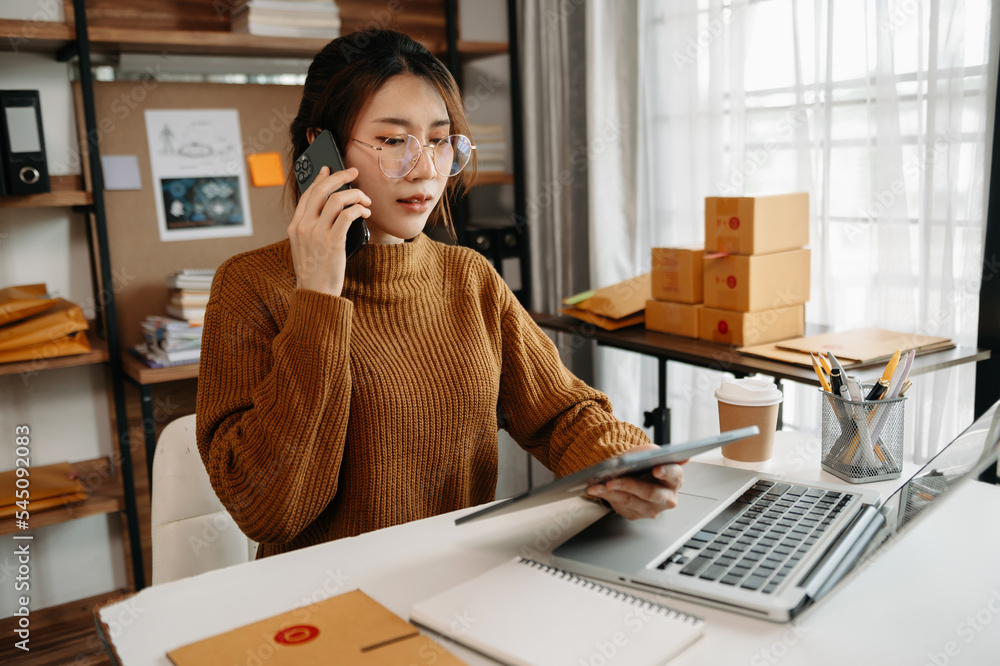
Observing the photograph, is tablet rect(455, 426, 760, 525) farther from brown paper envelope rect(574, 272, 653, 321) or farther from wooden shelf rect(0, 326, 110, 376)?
wooden shelf rect(0, 326, 110, 376)

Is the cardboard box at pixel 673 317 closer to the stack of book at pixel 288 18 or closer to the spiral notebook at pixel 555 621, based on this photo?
the stack of book at pixel 288 18

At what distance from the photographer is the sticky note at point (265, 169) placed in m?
2.59

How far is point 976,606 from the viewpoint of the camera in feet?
2.50

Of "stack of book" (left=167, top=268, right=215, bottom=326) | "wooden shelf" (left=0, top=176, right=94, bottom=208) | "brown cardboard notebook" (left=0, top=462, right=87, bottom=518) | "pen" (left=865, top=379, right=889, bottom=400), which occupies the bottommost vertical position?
"brown cardboard notebook" (left=0, top=462, right=87, bottom=518)

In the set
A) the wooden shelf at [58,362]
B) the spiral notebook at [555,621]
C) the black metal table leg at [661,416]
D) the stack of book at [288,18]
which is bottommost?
the black metal table leg at [661,416]

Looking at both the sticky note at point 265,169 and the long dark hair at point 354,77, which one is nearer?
the long dark hair at point 354,77

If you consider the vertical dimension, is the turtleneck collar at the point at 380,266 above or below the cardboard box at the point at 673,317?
above

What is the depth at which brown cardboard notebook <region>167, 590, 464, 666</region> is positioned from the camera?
69cm

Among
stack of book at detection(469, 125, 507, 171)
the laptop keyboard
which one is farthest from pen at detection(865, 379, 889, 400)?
stack of book at detection(469, 125, 507, 171)

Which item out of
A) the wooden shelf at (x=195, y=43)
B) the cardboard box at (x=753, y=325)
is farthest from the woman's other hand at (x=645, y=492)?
the wooden shelf at (x=195, y=43)

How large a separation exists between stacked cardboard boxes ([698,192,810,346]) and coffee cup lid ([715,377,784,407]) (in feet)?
2.46

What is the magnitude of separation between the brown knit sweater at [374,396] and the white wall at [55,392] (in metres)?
1.44

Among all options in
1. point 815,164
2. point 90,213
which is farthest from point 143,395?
point 815,164

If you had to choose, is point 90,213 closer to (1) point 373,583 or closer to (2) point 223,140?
(2) point 223,140
